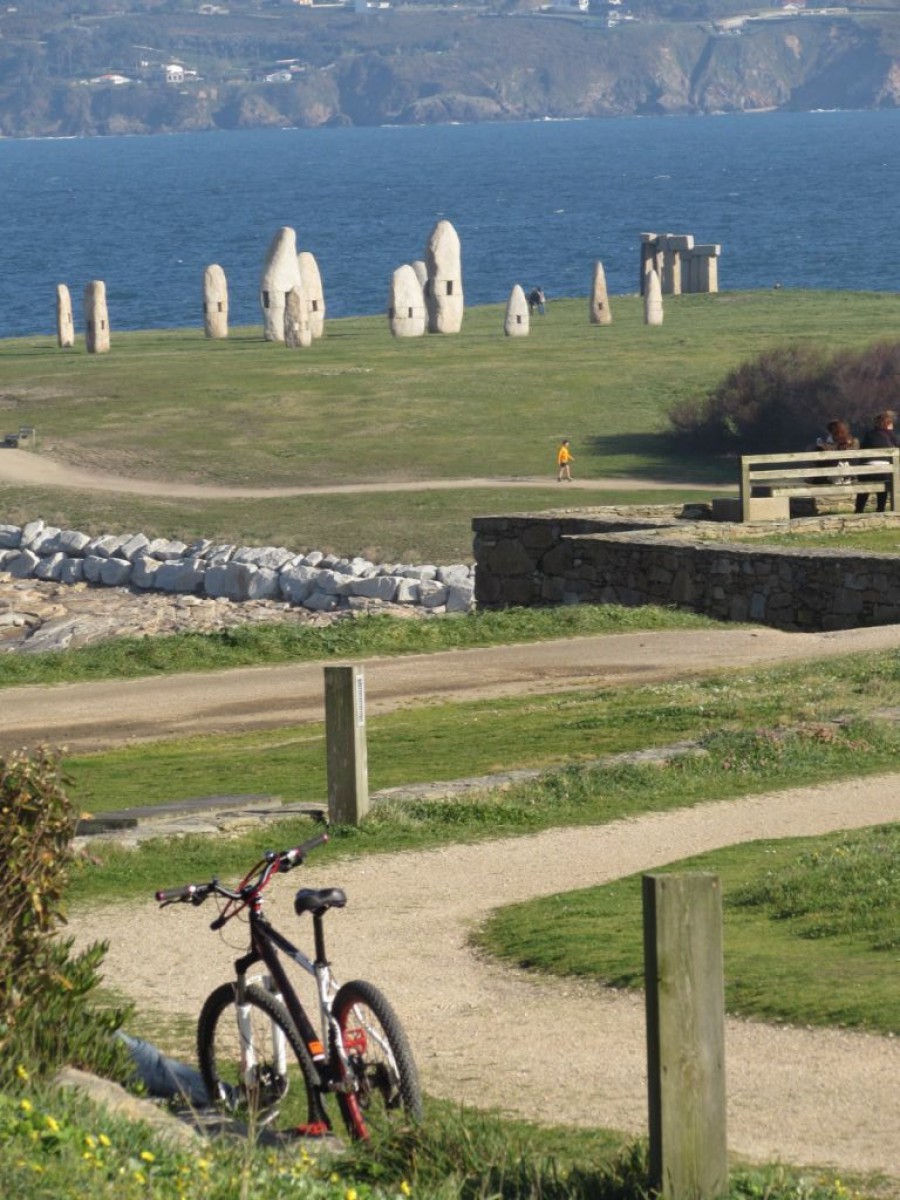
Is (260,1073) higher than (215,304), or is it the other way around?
(215,304)

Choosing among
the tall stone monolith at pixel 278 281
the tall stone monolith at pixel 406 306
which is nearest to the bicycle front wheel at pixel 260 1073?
the tall stone monolith at pixel 406 306

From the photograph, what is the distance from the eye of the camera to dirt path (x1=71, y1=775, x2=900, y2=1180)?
895 centimetres

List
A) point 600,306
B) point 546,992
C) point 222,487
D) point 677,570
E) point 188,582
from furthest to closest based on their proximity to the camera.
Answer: point 600,306 → point 222,487 → point 188,582 → point 677,570 → point 546,992

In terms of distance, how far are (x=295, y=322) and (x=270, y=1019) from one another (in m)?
50.1

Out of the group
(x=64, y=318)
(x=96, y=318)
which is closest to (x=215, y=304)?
(x=64, y=318)

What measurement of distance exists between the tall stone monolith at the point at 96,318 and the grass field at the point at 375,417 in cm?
68

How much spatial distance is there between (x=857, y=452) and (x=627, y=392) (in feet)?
62.3

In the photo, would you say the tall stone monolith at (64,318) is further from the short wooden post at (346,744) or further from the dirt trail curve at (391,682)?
the short wooden post at (346,744)

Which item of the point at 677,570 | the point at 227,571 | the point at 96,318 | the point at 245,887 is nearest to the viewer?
the point at 245,887

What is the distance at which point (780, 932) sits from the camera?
1177 centimetres

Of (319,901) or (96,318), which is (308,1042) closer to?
(319,901)

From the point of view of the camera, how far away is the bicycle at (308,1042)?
8.41 metres

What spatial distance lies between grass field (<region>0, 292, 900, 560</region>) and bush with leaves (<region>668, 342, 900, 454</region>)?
0.85m

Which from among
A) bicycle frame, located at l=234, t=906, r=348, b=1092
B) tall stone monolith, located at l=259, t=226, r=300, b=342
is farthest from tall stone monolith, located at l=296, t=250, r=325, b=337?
bicycle frame, located at l=234, t=906, r=348, b=1092
